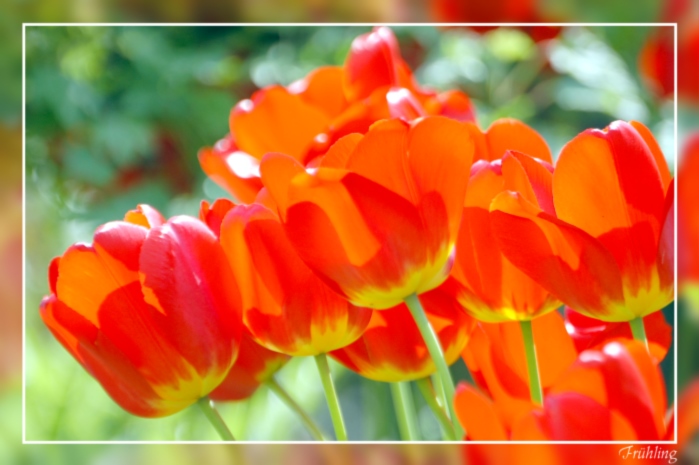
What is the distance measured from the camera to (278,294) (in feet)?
0.78

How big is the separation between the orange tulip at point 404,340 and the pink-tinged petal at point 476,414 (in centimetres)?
3

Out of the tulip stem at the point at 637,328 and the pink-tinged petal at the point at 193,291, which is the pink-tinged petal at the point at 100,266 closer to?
the pink-tinged petal at the point at 193,291

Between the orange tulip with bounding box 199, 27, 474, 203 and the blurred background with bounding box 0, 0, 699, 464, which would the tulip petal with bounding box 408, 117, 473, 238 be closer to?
the orange tulip with bounding box 199, 27, 474, 203

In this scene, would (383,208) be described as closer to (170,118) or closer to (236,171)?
(236,171)

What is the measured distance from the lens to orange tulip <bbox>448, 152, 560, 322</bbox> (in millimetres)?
229

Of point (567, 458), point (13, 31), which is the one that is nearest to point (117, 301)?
point (567, 458)

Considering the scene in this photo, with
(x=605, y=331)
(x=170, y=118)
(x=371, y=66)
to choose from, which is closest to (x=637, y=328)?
(x=605, y=331)

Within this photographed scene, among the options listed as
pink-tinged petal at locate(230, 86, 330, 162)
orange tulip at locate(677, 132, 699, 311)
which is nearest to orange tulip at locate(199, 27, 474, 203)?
pink-tinged petal at locate(230, 86, 330, 162)

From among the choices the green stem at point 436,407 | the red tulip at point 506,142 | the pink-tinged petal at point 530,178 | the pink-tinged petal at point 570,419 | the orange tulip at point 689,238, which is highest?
the red tulip at point 506,142

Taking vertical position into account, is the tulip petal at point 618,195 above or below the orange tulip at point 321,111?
below

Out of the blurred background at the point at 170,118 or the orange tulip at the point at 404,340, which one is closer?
the orange tulip at the point at 404,340

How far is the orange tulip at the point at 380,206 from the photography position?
220mm

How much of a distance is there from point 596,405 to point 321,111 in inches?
5.3

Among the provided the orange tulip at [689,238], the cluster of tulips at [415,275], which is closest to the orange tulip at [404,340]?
the cluster of tulips at [415,275]
